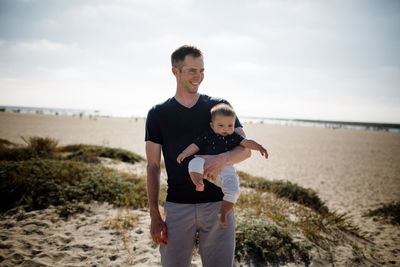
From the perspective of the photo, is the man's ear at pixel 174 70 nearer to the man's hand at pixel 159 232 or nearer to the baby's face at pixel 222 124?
the baby's face at pixel 222 124

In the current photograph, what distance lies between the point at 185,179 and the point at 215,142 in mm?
494

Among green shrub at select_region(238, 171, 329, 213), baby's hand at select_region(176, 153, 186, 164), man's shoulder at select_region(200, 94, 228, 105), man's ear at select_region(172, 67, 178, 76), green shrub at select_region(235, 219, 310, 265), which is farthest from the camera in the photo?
green shrub at select_region(238, 171, 329, 213)

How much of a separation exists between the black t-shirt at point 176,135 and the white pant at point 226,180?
0.50ft

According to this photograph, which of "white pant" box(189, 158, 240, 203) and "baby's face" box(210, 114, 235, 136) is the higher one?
"baby's face" box(210, 114, 235, 136)

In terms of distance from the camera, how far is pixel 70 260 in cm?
398

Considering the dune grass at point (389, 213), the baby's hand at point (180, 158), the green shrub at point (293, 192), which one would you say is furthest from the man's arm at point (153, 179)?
the dune grass at point (389, 213)

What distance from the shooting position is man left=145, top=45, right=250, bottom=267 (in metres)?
2.10

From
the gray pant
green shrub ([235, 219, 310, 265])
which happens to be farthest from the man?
green shrub ([235, 219, 310, 265])

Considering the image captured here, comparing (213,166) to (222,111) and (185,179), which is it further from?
(222,111)

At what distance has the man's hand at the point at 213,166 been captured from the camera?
2.05 m

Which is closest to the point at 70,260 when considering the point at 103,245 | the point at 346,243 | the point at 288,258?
the point at 103,245

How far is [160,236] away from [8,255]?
374 centimetres

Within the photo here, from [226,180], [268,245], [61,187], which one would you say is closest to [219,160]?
[226,180]

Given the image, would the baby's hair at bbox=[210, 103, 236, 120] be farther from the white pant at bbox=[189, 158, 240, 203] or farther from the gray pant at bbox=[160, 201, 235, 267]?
the gray pant at bbox=[160, 201, 235, 267]
